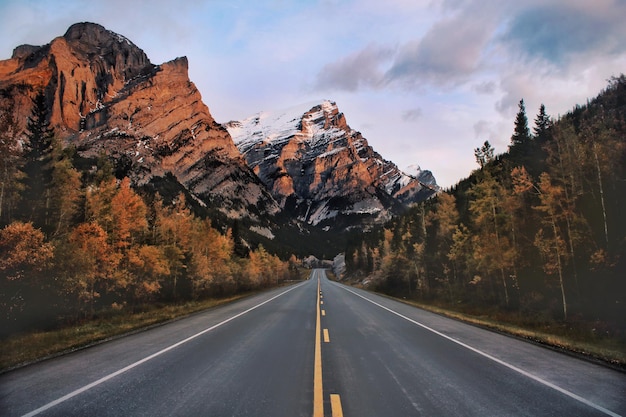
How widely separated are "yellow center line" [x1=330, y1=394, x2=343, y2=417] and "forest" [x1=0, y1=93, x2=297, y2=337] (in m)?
19.1

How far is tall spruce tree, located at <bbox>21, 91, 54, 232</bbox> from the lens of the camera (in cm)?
2858

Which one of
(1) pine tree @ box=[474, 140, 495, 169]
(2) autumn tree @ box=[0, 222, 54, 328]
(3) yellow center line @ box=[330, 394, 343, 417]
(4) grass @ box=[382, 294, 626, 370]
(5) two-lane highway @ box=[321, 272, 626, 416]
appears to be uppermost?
(1) pine tree @ box=[474, 140, 495, 169]

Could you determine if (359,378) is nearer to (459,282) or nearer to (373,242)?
(459,282)

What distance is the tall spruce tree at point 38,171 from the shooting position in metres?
28.6

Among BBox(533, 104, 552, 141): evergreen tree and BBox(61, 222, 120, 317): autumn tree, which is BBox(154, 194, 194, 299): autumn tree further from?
BBox(533, 104, 552, 141): evergreen tree

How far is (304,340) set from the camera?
11.6 m

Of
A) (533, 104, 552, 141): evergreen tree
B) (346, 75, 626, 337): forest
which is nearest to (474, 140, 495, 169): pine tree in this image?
(346, 75, 626, 337): forest

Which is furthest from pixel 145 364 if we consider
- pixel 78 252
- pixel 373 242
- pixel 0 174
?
pixel 373 242

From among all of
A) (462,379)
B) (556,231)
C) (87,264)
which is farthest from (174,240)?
(462,379)

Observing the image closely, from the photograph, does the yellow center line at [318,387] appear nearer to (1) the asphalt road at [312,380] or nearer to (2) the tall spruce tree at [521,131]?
(1) the asphalt road at [312,380]

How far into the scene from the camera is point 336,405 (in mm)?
5566

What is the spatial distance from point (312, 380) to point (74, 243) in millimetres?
22608

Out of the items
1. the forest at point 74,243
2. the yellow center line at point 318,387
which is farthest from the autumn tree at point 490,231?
the forest at point 74,243

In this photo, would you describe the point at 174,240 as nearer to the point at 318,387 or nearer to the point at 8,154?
the point at 8,154
